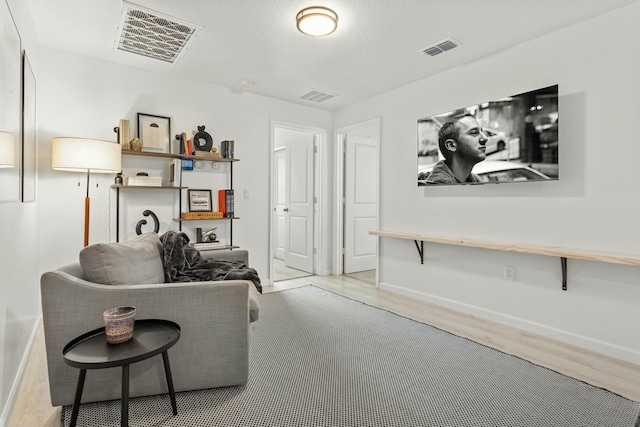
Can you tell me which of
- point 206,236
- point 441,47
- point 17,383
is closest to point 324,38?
point 441,47

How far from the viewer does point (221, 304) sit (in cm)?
181

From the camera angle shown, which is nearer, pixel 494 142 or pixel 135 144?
pixel 494 142

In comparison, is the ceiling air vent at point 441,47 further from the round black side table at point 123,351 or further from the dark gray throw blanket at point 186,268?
the round black side table at point 123,351

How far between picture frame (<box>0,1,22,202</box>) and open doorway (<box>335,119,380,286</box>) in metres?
3.46

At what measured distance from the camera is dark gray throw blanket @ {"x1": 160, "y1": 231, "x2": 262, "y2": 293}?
91.5 inches

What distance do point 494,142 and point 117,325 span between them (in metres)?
2.96

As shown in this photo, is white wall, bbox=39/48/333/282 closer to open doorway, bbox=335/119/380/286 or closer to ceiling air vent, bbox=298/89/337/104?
ceiling air vent, bbox=298/89/337/104

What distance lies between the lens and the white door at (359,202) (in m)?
4.93

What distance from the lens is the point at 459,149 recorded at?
125 inches

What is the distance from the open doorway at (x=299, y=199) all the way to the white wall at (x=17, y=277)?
235 cm

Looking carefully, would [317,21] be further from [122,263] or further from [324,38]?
[122,263]

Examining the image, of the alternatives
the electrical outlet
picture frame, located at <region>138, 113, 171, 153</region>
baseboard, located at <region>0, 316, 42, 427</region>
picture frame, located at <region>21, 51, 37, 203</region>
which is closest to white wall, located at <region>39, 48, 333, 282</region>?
picture frame, located at <region>138, 113, 171, 153</region>

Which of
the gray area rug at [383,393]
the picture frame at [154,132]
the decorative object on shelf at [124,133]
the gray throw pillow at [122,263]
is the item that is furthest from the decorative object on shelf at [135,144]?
the gray area rug at [383,393]

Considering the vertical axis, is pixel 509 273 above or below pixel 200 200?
below
